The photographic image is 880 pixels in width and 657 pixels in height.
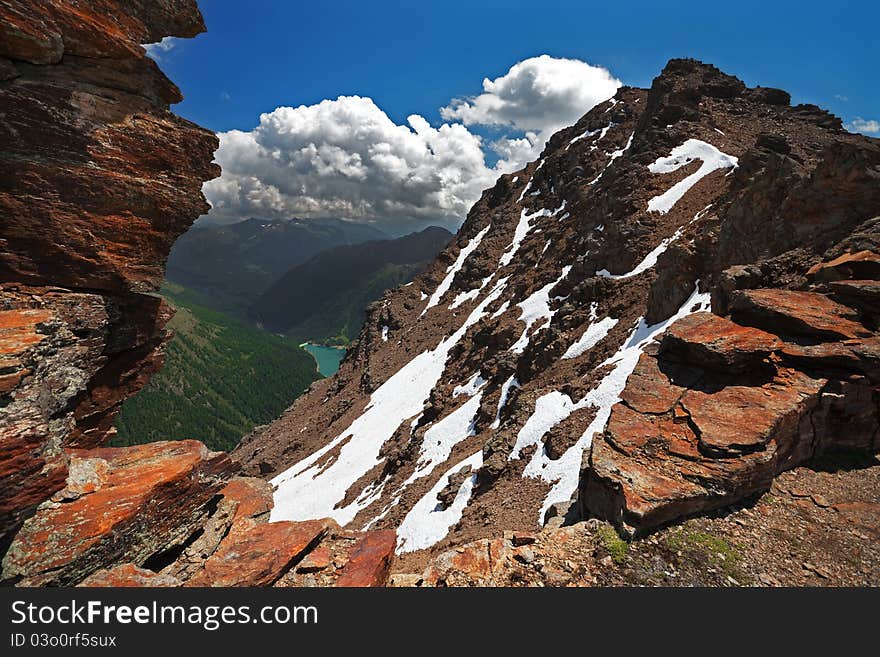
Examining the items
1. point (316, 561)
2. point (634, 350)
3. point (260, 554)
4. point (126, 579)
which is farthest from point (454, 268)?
point (126, 579)

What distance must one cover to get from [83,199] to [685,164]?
6804cm

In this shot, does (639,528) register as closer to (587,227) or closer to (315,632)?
(315,632)

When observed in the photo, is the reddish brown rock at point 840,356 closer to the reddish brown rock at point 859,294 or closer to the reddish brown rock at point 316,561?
the reddish brown rock at point 859,294

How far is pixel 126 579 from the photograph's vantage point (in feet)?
25.0

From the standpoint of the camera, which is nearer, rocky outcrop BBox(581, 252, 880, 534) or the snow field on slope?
rocky outcrop BBox(581, 252, 880, 534)

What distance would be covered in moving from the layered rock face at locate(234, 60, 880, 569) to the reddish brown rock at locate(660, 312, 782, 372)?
9 centimetres

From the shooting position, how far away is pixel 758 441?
11055mm

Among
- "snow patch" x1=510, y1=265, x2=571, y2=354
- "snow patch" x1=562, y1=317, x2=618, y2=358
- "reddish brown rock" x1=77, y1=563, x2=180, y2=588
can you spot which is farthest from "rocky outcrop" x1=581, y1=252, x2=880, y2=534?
"snow patch" x1=510, y1=265, x2=571, y2=354

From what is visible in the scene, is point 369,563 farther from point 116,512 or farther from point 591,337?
point 591,337

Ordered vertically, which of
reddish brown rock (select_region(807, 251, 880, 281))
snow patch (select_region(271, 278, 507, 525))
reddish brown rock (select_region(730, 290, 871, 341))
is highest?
reddish brown rock (select_region(807, 251, 880, 281))

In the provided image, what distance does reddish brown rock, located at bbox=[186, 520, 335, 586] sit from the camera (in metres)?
8.29

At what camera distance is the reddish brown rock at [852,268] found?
14523 mm

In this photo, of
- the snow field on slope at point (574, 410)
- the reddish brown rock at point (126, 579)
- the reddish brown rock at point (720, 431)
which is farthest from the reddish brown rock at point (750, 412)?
the reddish brown rock at point (126, 579)

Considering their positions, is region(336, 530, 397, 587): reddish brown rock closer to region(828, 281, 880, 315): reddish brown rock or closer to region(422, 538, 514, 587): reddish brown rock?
region(422, 538, 514, 587): reddish brown rock
